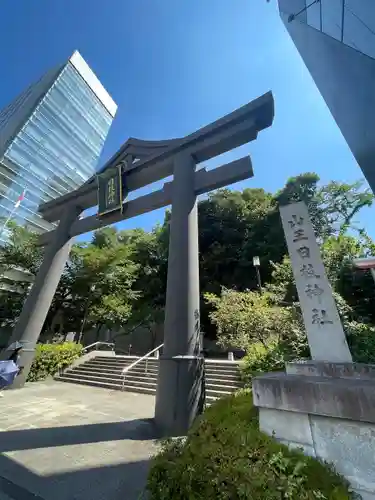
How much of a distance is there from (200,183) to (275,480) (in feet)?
20.5

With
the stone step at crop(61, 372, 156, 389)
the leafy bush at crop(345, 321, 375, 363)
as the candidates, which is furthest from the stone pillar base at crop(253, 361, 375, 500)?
the stone step at crop(61, 372, 156, 389)

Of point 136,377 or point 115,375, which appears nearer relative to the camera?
point 136,377

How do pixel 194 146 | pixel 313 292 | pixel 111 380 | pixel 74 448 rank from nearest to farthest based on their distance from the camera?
→ pixel 313 292
pixel 74 448
pixel 194 146
pixel 111 380

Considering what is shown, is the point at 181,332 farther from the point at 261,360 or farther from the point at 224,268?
the point at 224,268

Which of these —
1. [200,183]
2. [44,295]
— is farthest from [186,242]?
[44,295]

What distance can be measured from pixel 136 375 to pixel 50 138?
30.0 m

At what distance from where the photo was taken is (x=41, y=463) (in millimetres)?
3355

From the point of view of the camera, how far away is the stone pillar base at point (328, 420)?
1797 mm

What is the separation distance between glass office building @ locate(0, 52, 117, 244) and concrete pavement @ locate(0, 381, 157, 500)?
66.3 feet

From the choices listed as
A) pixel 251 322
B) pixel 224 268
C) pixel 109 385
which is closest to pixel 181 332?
pixel 251 322

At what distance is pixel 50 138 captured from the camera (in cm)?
2914

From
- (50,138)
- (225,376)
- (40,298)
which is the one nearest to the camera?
(225,376)

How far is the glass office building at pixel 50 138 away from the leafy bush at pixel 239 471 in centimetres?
2450

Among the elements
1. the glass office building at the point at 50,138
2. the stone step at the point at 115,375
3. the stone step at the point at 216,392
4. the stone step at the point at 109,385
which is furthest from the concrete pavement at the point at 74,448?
the glass office building at the point at 50,138
